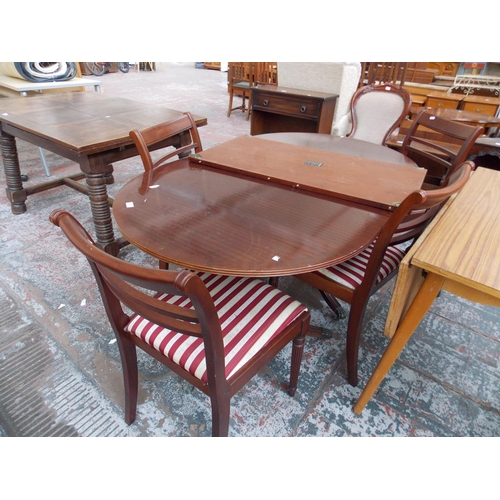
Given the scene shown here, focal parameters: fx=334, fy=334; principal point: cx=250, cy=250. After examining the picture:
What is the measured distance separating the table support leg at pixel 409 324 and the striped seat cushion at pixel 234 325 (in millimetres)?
335

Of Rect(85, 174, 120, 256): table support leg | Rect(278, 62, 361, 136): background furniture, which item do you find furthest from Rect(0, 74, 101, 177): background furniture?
Rect(278, 62, 361, 136): background furniture

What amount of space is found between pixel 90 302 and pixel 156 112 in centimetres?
137

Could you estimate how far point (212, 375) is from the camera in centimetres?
88

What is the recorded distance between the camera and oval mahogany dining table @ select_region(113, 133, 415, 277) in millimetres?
947

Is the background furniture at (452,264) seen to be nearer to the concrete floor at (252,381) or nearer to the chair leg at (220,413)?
the concrete floor at (252,381)

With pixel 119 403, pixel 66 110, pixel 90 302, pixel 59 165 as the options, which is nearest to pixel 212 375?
pixel 119 403

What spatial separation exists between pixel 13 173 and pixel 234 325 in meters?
2.40

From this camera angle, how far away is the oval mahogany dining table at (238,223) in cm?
95

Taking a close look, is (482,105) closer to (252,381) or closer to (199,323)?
(252,381)

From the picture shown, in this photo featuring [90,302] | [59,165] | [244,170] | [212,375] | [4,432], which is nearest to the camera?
[212,375]

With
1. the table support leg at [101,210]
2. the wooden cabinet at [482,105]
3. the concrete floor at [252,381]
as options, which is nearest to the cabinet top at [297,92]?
the concrete floor at [252,381]

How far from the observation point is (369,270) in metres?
1.17

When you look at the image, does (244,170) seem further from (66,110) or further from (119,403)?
(66,110)

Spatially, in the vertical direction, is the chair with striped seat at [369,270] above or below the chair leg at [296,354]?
above
